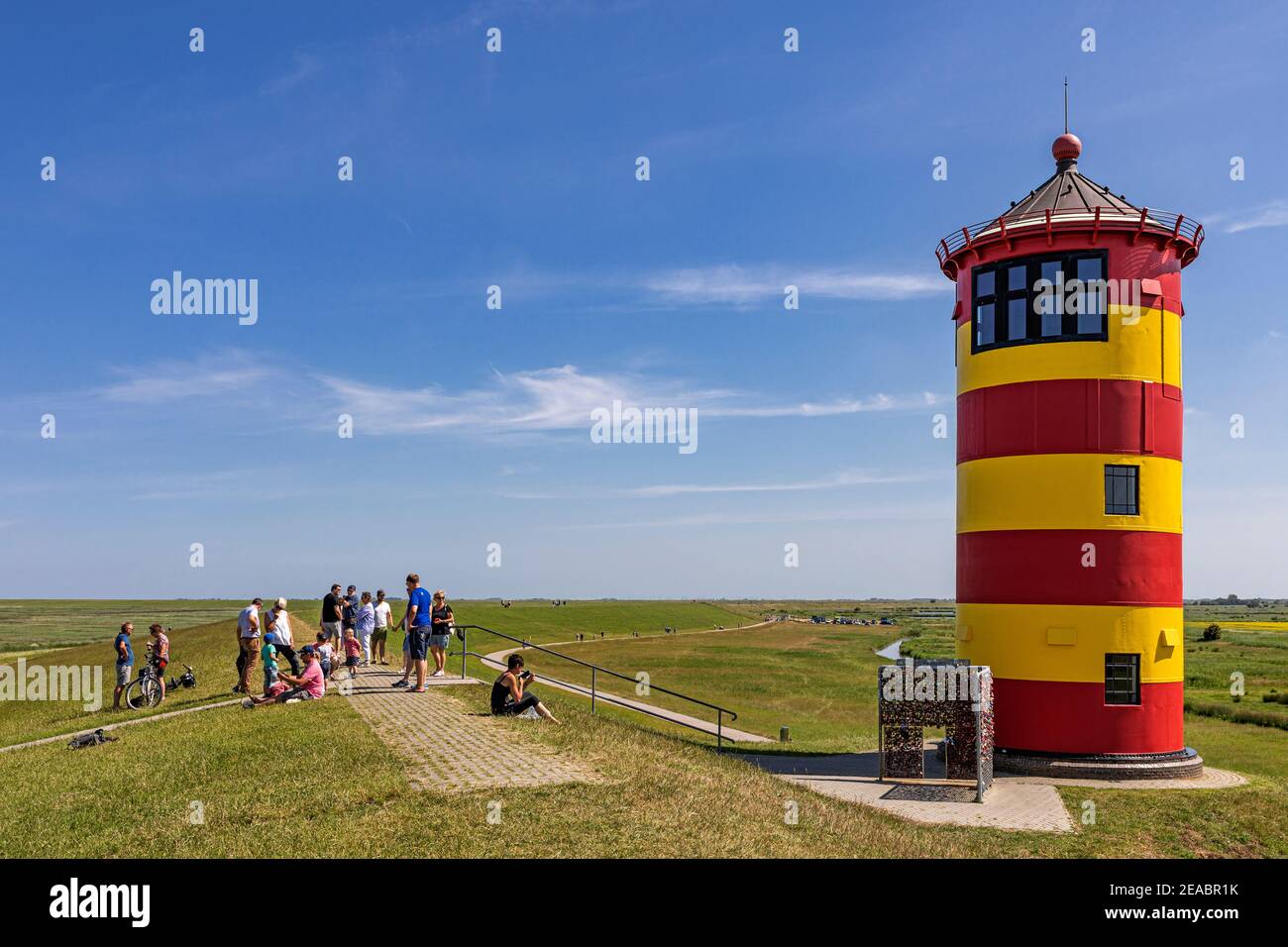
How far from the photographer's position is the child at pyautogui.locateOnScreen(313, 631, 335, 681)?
75.0 ft

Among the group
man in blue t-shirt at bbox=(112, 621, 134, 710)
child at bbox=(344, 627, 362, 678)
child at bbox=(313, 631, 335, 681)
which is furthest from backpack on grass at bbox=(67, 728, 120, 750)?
child at bbox=(344, 627, 362, 678)

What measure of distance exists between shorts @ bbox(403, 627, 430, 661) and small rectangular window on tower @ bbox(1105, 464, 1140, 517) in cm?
1641

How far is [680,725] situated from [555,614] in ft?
248

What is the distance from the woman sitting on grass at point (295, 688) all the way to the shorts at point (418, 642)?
216cm

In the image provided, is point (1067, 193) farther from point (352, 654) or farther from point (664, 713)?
point (664, 713)

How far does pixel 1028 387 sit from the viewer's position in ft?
73.8

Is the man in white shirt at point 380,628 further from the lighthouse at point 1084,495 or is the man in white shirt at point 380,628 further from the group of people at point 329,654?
the lighthouse at point 1084,495

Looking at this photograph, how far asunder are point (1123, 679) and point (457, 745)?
617 inches

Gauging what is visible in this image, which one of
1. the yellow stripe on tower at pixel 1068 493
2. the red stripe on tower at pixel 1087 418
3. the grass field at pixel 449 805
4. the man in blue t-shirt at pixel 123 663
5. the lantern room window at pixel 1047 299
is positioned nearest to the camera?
the grass field at pixel 449 805

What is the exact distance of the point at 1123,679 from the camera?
21.9 m

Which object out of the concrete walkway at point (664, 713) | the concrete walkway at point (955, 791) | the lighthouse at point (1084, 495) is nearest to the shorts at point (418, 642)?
the concrete walkway at point (955, 791)

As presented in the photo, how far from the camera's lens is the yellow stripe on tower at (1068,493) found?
71.9ft
